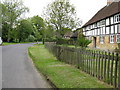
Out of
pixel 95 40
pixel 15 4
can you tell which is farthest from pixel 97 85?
pixel 15 4

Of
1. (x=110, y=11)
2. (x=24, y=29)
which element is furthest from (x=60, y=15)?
(x=24, y=29)

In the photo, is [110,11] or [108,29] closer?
[108,29]

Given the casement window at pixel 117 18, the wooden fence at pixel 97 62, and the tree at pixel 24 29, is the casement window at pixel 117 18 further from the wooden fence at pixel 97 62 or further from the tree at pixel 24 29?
the tree at pixel 24 29

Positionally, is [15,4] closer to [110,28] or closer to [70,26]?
[70,26]

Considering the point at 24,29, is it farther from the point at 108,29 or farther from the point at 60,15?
the point at 108,29

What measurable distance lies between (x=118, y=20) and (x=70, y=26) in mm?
22188

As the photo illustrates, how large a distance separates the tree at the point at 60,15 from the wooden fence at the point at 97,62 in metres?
33.1

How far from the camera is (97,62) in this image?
6.26 m

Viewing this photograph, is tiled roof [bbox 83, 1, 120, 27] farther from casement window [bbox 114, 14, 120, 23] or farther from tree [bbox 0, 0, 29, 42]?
tree [bbox 0, 0, 29, 42]

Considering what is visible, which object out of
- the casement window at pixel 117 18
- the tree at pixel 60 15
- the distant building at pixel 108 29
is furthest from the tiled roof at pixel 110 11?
the tree at pixel 60 15

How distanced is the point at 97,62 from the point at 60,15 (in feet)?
123

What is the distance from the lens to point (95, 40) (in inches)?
1282

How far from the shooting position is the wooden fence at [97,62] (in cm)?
509

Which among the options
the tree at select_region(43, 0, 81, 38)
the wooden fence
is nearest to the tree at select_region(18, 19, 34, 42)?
the tree at select_region(43, 0, 81, 38)
